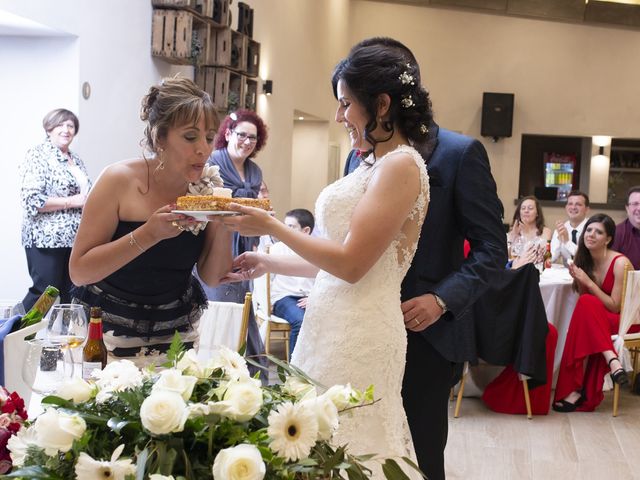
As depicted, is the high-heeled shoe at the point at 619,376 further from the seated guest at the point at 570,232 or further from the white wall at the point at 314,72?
the white wall at the point at 314,72

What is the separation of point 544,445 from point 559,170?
40.6 feet

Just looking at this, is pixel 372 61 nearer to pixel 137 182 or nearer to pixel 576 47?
pixel 137 182

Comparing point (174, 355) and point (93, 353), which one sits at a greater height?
point (174, 355)

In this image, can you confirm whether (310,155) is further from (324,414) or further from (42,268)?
(324,414)

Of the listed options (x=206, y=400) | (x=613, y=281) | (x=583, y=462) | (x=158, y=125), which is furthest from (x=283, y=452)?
(x=613, y=281)

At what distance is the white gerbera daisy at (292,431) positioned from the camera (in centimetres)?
96

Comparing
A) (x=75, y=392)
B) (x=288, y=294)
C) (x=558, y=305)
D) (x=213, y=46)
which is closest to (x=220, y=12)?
(x=213, y=46)

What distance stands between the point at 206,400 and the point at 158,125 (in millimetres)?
1315

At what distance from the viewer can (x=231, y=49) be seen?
25.4 feet

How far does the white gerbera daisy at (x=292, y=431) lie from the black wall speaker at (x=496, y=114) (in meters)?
14.1

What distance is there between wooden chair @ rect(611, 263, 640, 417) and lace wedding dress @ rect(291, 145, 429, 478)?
12.7 ft

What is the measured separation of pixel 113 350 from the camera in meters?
2.23

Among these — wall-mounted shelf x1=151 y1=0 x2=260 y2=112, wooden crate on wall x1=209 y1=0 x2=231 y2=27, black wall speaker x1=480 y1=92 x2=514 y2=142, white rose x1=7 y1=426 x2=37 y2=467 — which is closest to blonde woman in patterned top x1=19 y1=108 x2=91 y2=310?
wall-mounted shelf x1=151 y1=0 x2=260 y2=112

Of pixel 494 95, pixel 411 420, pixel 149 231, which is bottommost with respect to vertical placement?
pixel 411 420
